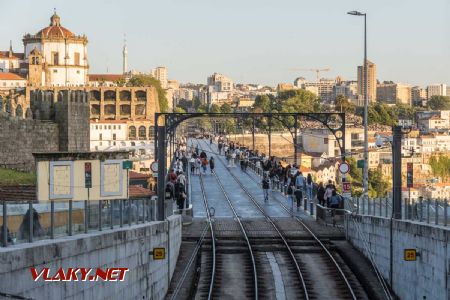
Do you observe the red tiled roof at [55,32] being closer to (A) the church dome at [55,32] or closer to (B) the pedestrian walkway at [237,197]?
(A) the church dome at [55,32]

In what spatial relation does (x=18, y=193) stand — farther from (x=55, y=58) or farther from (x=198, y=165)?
(x=55, y=58)

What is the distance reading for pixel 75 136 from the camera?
169ft

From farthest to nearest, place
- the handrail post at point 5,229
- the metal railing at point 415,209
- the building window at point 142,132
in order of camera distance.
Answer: the building window at point 142,132, the metal railing at point 415,209, the handrail post at point 5,229

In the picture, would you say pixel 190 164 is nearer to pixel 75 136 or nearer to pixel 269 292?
pixel 75 136

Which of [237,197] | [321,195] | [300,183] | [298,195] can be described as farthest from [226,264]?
[237,197]

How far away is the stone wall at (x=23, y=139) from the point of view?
4647cm

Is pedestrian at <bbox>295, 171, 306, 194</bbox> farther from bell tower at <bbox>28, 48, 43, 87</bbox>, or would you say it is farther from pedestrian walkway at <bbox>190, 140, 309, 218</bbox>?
bell tower at <bbox>28, 48, 43, 87</bbox>

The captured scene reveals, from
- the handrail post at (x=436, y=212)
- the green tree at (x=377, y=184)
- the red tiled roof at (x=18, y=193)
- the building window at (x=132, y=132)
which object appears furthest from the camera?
the building window at (x=132, y=132)

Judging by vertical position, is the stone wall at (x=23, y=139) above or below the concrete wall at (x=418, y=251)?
A: above

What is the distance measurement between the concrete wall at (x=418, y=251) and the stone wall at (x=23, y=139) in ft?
70.4

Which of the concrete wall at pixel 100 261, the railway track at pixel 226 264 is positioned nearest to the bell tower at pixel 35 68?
the railway track at pixel 226 264

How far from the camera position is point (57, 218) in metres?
16.8

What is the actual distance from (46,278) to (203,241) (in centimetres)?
1574

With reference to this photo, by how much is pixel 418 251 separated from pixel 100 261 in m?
7.05
